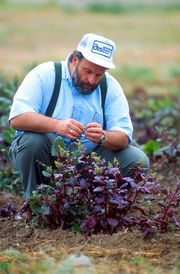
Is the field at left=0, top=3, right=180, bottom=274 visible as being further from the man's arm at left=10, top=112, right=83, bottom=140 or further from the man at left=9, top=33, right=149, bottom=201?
the man's arm at left=10, top=112, right=83, bottom=140

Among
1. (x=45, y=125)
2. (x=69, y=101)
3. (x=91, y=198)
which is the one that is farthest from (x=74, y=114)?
(x=91, y=198)

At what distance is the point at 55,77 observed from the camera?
16.5 ft

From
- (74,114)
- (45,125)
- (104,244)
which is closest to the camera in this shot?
(104,244)

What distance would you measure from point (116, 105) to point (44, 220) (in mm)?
1003

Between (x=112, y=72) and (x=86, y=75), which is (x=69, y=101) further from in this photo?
(x=112, y=72)

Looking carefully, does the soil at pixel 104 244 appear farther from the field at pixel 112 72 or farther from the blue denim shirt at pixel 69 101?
the blue denim shirt at pixel 69 101

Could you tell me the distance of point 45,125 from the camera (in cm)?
479

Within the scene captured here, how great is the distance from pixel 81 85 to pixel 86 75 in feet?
0.26

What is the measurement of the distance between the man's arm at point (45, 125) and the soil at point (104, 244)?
63 centimetres

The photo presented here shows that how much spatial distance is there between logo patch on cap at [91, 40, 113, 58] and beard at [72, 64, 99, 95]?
0.61ft

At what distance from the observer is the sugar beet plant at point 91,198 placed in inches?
172

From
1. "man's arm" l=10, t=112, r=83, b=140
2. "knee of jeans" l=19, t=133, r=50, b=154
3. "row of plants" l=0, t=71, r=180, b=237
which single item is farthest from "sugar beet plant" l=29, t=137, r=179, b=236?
"knee of jeans" l=19, t=133, r=50, b=154

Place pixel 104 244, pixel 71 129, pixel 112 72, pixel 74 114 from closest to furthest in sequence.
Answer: pixel 104 244 < pixel 71 129 < pixel 74 114 < pixel 112 72

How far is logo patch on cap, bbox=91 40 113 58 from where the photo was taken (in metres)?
4.94
